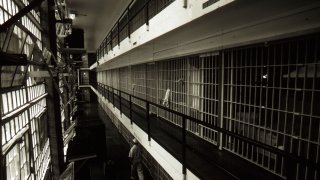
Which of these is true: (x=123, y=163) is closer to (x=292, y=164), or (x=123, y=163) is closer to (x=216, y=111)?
(x=216, y=111)

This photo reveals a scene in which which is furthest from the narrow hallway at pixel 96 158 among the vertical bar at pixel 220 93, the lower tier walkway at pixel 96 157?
the vertical bar at pixel 220 93

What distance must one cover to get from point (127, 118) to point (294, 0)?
609cm

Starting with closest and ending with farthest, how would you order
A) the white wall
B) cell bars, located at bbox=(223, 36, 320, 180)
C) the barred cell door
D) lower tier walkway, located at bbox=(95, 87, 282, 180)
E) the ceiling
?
the white wall
cell bars, located at bbox=(223, 36, 320, 180)
lower tier walkway, located at bbox=(95, 87, 282, 180)
the barred cell door
the ceiling

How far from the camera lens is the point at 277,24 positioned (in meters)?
2.50

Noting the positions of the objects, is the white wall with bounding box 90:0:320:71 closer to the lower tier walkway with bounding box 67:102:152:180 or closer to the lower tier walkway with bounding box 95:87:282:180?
the lower tier walkway with bounding box 95:87:282:180

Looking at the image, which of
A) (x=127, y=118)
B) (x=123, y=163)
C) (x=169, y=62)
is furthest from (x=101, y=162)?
(x=169, y=62)

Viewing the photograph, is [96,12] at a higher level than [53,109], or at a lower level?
higher

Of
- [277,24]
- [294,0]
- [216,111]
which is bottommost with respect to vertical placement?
[216,111]

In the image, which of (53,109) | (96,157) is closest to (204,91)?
(53,109)

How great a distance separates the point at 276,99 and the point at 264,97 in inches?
8.1

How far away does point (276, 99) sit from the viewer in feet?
10.0

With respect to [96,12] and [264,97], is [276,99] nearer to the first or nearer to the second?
[264,97]

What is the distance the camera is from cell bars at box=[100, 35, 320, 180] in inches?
103

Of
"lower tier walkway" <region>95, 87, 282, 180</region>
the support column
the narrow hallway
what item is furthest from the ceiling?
"lower tier walkway" <region>95, 87, 282, 180</region>
